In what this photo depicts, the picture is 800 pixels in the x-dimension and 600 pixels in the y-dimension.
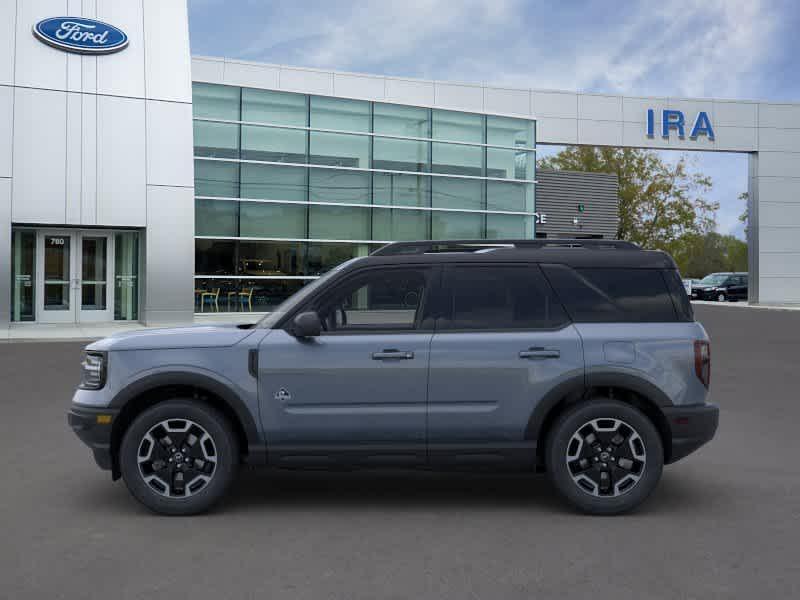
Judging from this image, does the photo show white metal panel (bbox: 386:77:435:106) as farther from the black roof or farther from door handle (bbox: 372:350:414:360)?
door handle (bbox: 372:350:414:360)

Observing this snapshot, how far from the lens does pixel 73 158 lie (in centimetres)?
2512

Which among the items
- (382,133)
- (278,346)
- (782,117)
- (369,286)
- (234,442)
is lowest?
(234,442)

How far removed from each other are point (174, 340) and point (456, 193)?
1121 inches

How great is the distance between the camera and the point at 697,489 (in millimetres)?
6762

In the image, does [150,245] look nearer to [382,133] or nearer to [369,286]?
[382,133]

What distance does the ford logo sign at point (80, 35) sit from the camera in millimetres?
25078

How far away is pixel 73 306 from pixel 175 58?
7.77 metres

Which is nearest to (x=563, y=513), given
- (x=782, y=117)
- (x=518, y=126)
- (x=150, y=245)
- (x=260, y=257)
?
(x=150, y=245)

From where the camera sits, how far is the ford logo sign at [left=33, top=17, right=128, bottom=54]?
2508 centimetres

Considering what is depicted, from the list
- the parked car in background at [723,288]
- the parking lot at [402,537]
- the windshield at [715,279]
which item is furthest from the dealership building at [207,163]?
the parking lot at [402,537]

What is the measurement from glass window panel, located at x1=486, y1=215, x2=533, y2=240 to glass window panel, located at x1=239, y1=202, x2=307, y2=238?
23.9ft

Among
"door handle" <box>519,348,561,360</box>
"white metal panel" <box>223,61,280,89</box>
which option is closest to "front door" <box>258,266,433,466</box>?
"door handle" <box>519,348,561,360</box>

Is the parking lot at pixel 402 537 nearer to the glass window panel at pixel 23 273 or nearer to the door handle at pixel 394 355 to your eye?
the door handle at pixel 394 355

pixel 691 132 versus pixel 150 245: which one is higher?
pixel 691 132
